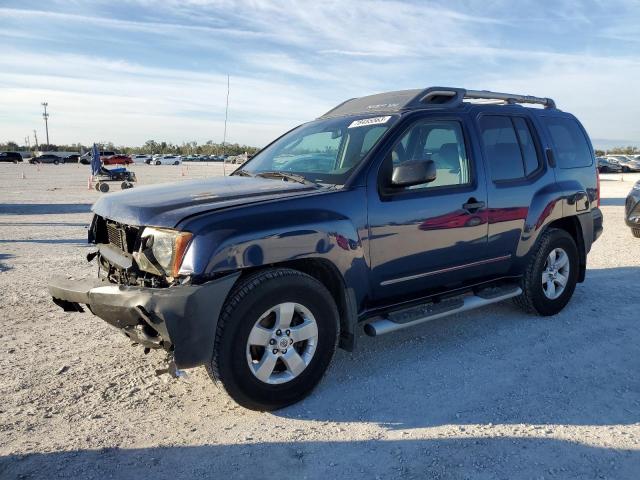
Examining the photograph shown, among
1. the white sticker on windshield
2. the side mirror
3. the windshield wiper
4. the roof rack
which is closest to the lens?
the side mirror

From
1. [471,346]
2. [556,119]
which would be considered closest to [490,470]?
[471,346]

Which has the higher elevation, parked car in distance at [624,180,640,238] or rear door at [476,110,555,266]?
rear door at [476,110,555,266]

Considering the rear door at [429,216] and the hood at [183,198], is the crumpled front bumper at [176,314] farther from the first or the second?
the rear door at [429,216]

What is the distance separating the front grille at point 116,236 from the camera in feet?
11.5

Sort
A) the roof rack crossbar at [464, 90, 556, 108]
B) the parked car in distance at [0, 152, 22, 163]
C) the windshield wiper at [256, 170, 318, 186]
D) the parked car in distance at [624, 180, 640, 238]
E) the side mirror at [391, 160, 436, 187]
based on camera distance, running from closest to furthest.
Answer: the side mirror at [391, 160, 436, 187]
the windshield wiper at [256, 170, 318, 186]
the roof rack crossbar at [464, 90, 556, 108]
the parked car in distance at [624, 180, 640, 238]
the parked car in distance at [0, 152, 22, 163]

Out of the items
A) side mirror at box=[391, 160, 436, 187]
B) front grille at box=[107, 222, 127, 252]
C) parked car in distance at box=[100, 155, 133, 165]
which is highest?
side mirror at box=[391, 160, 436, 187]

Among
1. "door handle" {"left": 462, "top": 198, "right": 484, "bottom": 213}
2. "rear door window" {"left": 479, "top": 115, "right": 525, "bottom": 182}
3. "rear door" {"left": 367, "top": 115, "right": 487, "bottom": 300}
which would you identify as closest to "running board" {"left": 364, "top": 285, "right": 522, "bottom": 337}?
"rear door" {"left": 367, "top": 115, "right": 487, "bottom": 300}

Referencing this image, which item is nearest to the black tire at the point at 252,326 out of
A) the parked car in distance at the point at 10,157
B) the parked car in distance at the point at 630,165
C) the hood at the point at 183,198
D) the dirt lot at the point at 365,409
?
the dirt lot at the point at 365,409

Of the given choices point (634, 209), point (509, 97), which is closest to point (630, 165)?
point (634, 209)

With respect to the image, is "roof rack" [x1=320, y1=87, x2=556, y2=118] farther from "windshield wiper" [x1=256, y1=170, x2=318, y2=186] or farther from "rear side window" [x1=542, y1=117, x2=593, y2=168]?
"windshield wiper" [x1=256, y1=170, x2=318, y2=186]

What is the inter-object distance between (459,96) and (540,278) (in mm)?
1890

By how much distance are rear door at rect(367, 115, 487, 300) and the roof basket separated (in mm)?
214

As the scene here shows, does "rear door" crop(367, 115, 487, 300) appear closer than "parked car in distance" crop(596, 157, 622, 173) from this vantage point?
Yes

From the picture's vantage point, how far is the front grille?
11.5 feet
